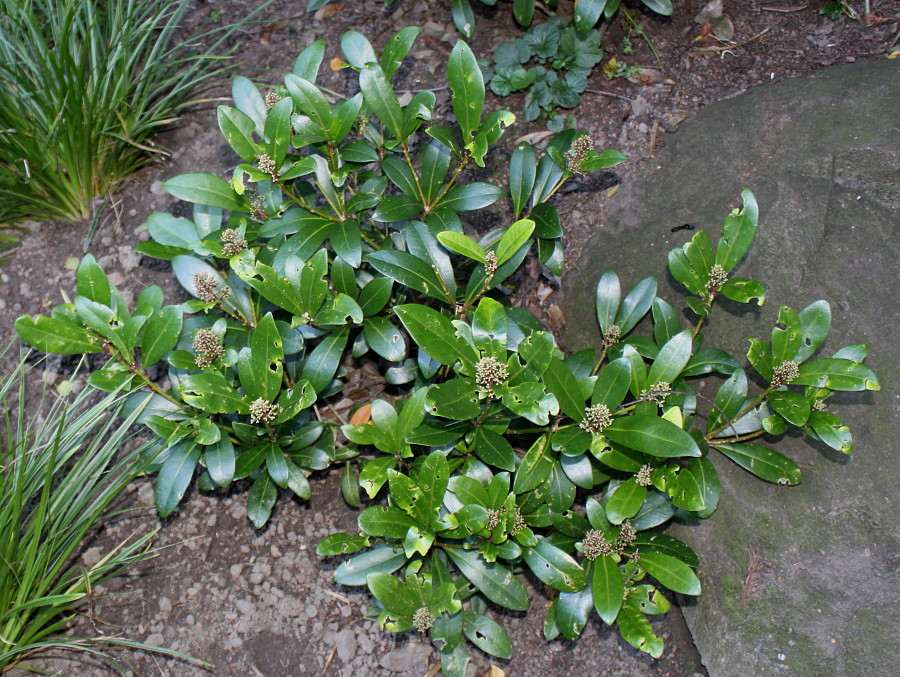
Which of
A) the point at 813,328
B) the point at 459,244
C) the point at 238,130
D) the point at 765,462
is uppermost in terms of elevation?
the point at 238,130

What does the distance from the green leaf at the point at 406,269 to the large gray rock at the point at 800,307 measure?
0.75m

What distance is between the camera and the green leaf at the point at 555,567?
2182mm

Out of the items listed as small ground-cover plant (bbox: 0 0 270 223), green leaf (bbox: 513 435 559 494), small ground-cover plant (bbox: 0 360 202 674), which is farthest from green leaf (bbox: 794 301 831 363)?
small ground-cover plant (bbox: 0 0 270 223)

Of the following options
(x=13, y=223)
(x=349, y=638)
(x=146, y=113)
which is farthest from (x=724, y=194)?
(x=13, y=223)

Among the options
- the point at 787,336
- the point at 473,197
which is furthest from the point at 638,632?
the point at 473,197

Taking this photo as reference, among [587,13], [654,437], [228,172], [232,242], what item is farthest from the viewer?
[228,172]

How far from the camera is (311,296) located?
2.30m

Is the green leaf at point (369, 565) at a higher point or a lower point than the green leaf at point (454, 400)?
lower

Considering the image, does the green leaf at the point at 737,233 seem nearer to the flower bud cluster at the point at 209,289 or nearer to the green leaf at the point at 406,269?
the green leaf at the point at 406,269

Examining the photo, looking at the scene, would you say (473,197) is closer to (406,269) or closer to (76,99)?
(406,269)

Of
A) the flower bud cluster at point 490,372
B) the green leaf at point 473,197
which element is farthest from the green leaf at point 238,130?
the flower bud cluster at point 490,372

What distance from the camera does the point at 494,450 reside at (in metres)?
2.28

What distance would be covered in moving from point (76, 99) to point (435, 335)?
1.99 metres

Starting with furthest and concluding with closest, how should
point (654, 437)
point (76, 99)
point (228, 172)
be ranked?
point (228, 172), point (76, 99), point (654, 437)
